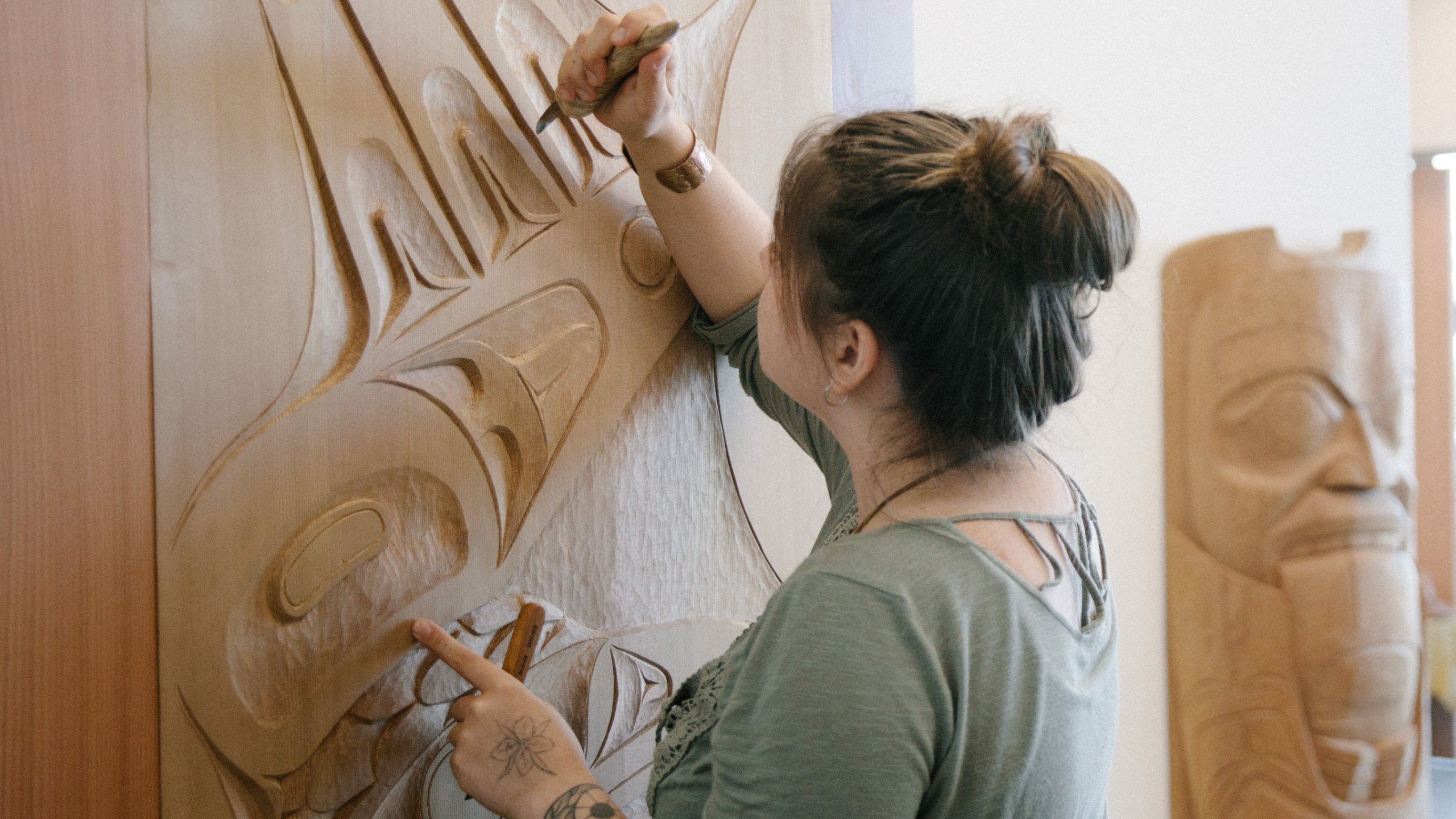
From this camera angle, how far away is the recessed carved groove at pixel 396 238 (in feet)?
2.51

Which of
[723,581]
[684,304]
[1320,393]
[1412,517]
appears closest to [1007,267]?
[684,304]

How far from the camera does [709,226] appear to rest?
2.99ft

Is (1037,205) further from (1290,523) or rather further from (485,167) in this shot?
(1290,523)

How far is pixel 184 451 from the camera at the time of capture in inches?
26.6

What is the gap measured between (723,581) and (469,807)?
348mm

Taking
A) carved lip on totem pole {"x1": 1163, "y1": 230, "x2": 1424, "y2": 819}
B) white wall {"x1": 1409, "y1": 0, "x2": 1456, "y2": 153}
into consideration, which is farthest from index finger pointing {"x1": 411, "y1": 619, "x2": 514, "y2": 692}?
white wall {"x1": 1409, "y1": 0, "x2": 1456, "y2": 153}

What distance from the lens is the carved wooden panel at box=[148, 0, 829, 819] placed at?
27.0 inches

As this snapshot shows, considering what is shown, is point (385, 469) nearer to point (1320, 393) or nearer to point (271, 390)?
point (271, 390)

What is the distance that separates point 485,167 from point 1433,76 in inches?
118

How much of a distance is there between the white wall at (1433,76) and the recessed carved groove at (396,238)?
3.02 m

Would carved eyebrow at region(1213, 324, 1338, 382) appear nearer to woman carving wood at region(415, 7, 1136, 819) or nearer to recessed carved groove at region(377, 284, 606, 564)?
woman carving wood at region(415, 7, 1136, 819)

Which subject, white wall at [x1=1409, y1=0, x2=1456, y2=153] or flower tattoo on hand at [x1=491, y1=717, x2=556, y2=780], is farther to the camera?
white wall at [x1=1409, y1=0, x2=1456, y2=153]

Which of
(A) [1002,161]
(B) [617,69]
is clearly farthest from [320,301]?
(A) [1002,161]

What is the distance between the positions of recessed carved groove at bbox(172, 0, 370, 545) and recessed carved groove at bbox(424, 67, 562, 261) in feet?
0.37
